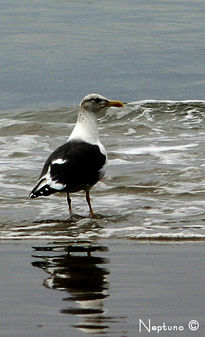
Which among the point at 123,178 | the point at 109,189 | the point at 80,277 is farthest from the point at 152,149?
A: the point at 80,277

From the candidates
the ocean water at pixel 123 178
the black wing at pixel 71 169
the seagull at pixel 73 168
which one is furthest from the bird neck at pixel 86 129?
the ocean water at pixel 123 178

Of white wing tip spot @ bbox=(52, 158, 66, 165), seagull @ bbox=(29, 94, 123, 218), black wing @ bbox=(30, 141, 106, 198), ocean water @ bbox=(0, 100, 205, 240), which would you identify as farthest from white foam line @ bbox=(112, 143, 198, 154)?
white wing tip spot @ bbox=(52, 158, 66, 165)

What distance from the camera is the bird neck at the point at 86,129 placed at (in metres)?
8.91

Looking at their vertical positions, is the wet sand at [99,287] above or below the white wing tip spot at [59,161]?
below

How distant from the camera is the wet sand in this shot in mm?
5043

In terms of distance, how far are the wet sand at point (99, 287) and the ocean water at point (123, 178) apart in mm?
670

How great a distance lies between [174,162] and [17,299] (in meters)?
6.28

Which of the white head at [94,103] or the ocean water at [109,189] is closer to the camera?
the ocean water at [109,189]

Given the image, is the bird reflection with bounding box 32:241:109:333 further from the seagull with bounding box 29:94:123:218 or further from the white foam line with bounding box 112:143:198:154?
the white foam line with bounding box 112:143:198:154

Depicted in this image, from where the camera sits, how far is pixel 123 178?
34.9 feet

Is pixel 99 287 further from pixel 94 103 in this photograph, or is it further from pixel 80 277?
pixel 94 103

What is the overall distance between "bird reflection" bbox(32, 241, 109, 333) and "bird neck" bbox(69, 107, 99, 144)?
1770 millimetres

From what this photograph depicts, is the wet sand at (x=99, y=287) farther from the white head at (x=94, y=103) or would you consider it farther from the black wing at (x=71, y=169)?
the white head at (x=94, y=103)

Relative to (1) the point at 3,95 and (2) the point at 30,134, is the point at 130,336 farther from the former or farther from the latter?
(1) the point at 3,95
